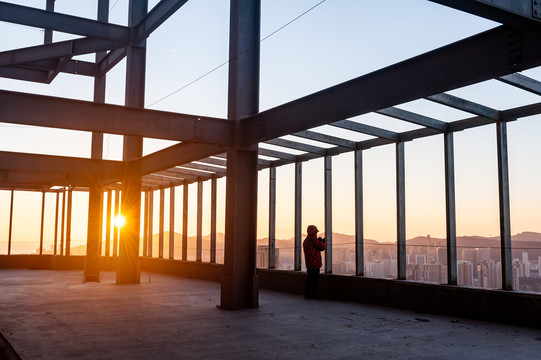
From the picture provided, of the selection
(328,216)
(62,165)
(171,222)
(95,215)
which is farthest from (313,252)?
(171,222)

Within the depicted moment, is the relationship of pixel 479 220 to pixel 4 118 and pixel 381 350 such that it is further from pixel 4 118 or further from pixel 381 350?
pixel 4 118

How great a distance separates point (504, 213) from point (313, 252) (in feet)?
17.4

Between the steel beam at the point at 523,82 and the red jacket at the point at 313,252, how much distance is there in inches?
269

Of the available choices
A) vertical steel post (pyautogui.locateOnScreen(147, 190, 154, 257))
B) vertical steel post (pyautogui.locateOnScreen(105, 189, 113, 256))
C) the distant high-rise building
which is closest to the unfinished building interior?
the distant high-rise building

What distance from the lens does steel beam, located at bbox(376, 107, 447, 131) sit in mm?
11320

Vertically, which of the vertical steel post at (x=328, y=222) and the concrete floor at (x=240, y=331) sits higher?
the vertical steel post at (x=328, y=222)

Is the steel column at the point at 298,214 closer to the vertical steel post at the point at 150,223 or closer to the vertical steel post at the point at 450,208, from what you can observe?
the vertical steel post at the point at 450,208

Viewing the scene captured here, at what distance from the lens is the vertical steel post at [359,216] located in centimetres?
1405

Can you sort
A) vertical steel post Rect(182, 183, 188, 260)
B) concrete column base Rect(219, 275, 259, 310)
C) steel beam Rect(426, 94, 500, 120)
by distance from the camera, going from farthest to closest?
vertical steel post Rect(182, 183, 188, 260) < concrete column base Rect(219, 275, 259, 310) < steel beam Rect(426, 94, 500, 120)

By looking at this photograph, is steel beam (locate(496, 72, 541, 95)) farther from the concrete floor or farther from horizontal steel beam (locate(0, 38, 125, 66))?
horizontal steel beam (locate(0, 38, 125, 66))

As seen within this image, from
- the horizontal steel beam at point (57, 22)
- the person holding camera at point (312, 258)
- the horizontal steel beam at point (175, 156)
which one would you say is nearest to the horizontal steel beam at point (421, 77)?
the horizontal steel beam at point (175, 156)

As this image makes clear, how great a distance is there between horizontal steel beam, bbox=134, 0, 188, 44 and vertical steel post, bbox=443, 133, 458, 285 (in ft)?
31.0

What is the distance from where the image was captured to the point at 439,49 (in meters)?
8.09

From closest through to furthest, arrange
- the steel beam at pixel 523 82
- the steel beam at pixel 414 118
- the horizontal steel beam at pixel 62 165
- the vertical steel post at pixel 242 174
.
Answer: the steel beam at pixel 523 82 < the steel beam at pixel 414 118 < the vertical steel post at pixel 242 174 < the horizontal steel beam at pixel 62 165
